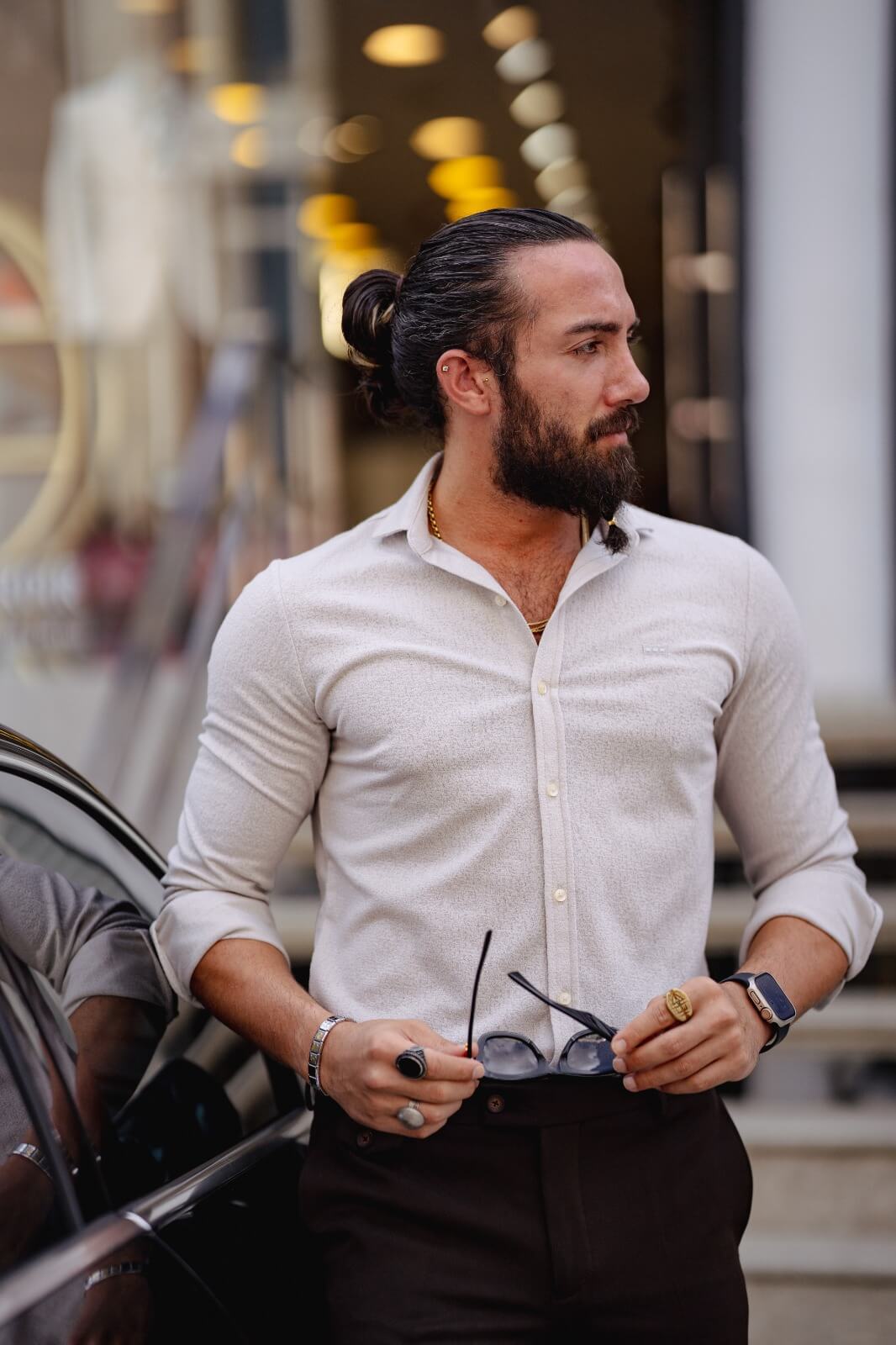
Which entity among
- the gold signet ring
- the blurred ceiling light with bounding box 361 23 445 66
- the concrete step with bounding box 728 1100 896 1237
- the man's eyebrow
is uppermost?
the blurred ceiling light with bounding box 361 23 445 66

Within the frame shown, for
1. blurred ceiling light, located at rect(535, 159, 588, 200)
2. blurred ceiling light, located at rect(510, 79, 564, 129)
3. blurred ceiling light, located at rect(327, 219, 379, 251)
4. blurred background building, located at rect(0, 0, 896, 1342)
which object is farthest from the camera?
blurred ceiling light, located at rect(327, 219, 379, 251)

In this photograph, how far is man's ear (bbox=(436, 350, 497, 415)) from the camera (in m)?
1.78

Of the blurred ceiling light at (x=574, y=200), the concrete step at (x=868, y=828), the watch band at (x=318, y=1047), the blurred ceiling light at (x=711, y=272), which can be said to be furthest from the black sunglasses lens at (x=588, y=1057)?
the blurred ceiling light at (x=574, y=200)

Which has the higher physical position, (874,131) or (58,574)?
(874,131)

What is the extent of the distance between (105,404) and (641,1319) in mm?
6955

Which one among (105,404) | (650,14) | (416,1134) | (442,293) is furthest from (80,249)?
(416,1134)

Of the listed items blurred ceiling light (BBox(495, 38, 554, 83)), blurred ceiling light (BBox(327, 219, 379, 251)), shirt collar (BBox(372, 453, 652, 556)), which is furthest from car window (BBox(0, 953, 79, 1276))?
blurred ceiling light (BBox(327, 219, 379, 251))

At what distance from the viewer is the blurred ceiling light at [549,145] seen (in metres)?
9.85

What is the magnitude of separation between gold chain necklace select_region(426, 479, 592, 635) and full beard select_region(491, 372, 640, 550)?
0.05m

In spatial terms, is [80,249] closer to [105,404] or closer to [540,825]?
[105,404]

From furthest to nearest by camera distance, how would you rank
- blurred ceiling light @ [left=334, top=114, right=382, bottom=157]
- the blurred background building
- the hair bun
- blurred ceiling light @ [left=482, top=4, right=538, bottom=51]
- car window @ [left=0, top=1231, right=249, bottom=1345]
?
blurred ceiling light @ [left=334, top=114, right=382, bottom=157]
blurred ceiling light @ [left=482, top=4, right=538, bottom=51]
the blurred background building
the hair bun
car window @ [left=0, top=1231, right=249, bottom=1345]

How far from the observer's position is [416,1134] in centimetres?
150

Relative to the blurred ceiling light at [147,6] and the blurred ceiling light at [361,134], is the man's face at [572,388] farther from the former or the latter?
the blurred ceiling light at [361,134]

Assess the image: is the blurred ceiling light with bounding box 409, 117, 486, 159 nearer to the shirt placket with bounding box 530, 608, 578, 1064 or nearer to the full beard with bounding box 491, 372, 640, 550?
the full beard with bounding box 491, 372, 640, 550
